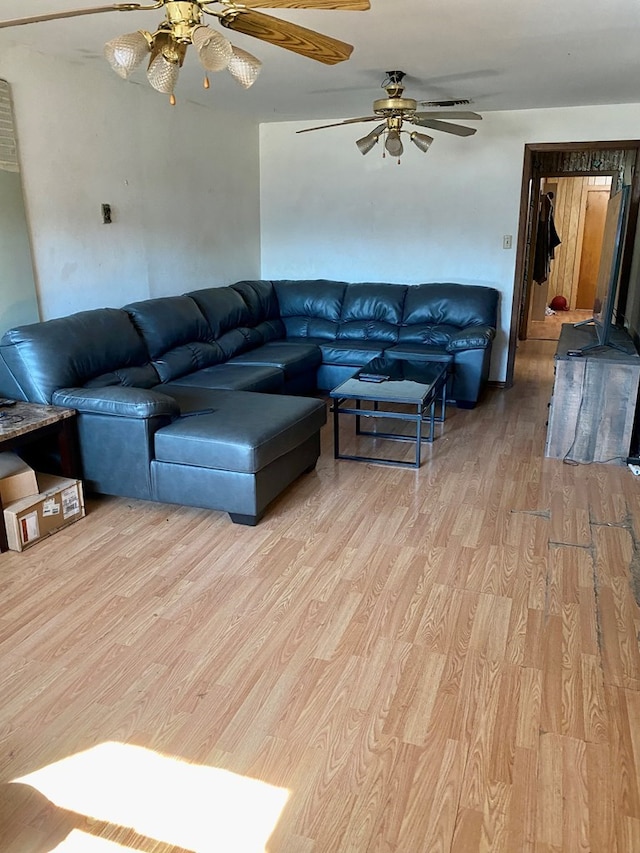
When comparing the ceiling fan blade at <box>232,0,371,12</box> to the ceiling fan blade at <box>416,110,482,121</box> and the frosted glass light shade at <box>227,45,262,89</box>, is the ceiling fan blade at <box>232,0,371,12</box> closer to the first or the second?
the frosted glass light shade at <box>227,45,262,89</box>

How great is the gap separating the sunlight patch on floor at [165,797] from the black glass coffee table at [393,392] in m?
2.37

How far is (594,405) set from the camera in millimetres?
3881

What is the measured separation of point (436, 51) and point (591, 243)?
8279 millimetres

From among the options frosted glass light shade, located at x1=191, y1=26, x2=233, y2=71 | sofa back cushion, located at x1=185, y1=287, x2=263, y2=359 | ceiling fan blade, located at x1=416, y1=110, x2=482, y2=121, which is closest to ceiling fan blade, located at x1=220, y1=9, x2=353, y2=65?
frosted glass light shade, located at x1=191, y1=26, x2=233, y2=71

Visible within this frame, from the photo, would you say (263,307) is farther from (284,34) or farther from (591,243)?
(591,243)

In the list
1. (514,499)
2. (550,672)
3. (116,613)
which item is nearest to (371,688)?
(550,672)

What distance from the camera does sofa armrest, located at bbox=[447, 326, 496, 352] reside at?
5012mm

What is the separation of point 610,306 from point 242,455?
8.30 ft

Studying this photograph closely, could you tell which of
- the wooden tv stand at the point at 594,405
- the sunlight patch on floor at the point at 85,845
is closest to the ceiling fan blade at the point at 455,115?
the wooden tv stand at the point at 594,405

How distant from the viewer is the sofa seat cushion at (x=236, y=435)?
9.96ft

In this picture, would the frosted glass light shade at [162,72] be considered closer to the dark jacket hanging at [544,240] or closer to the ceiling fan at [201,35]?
the ceiling fan at [201,35]

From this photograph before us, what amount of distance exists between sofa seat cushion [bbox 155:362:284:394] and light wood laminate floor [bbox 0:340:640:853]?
3.19ft

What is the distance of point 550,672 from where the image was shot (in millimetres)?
2119

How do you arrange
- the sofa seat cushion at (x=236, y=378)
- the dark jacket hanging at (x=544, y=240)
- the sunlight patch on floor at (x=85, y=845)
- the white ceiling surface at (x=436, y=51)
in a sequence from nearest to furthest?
the sunlight patch on floor at (x=85, y=845) → the white ceiling surface at (x=436, y=51) → the sofa seat cushion at (x=236, y=378) → the dark jacket hanging at (x=544, y=240)
